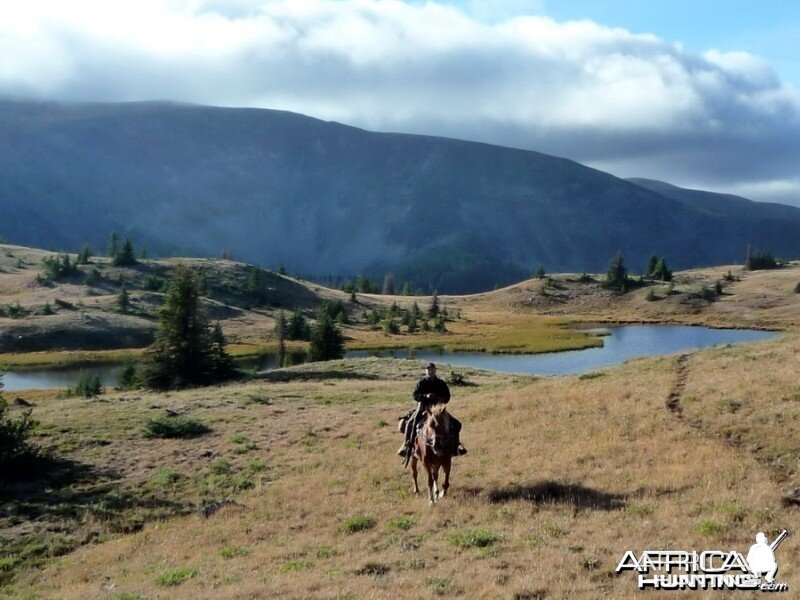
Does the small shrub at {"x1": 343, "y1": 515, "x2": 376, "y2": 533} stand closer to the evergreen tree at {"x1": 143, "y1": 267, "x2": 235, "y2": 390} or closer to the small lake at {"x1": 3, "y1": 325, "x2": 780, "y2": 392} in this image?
the evergreen tree at {"x1": 143, "y1": 267, "x2": 235, "y2": 390}

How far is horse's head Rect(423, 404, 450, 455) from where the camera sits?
1674 centimetres

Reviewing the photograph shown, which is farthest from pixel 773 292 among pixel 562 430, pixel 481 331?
pixel 562 430

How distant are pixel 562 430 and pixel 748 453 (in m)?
6.61

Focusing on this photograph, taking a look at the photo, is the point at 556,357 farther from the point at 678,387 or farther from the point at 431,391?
the point at 431,391

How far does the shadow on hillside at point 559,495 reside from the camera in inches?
575

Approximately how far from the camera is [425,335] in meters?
124

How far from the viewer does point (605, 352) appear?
296ft

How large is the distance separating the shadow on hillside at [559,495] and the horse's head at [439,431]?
1.68m

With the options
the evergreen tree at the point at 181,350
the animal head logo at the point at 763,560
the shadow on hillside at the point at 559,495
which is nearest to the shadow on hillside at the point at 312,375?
the evergreen tree at the point at 181,350

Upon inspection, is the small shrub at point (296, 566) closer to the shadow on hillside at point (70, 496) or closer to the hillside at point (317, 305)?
the shadow on hillside at point (70, 496)

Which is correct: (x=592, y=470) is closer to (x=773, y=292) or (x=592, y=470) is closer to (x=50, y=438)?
(x=50, y=438)

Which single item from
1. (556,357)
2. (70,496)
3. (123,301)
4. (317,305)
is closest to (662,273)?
(317,305)

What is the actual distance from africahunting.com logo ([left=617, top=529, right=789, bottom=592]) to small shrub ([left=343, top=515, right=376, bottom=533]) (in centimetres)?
681

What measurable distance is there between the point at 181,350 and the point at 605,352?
58956 mm
